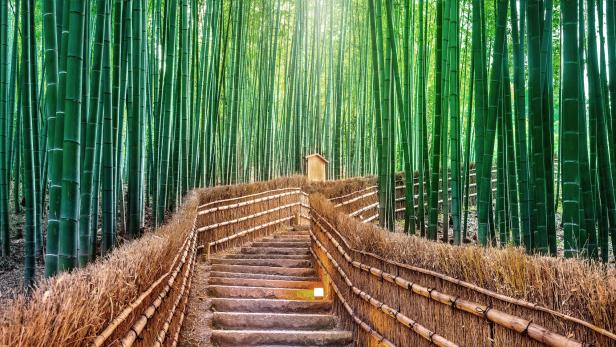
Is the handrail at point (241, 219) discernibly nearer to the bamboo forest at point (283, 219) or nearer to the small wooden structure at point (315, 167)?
the bamboo forest at point (283, 219)

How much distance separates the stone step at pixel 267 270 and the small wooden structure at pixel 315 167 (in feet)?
16.4

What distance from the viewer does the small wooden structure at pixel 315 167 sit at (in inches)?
433

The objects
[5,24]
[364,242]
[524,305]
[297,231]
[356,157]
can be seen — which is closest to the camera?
[524,305]

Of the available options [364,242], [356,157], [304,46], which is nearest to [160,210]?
[364,242]

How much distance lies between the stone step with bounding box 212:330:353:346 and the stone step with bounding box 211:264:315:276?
1649 mm

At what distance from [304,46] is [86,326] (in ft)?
33.7

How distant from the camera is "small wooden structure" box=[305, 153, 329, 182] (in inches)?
433

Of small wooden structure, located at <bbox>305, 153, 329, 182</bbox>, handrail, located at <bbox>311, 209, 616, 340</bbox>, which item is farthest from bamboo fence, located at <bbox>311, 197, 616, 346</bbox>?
small wooden structure, located at <bbox>305, 153, 329, 182</bbox>

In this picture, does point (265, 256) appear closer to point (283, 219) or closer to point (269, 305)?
point (269, 305)

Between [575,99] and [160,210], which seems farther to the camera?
[160,210]

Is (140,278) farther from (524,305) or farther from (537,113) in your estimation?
(537,113)

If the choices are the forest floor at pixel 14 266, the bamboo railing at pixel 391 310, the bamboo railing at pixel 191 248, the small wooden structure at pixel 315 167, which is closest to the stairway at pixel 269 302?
the bamboo railing at pixel 391 310

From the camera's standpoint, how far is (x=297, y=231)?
8.71 meters

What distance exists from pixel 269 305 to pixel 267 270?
1056 mm
